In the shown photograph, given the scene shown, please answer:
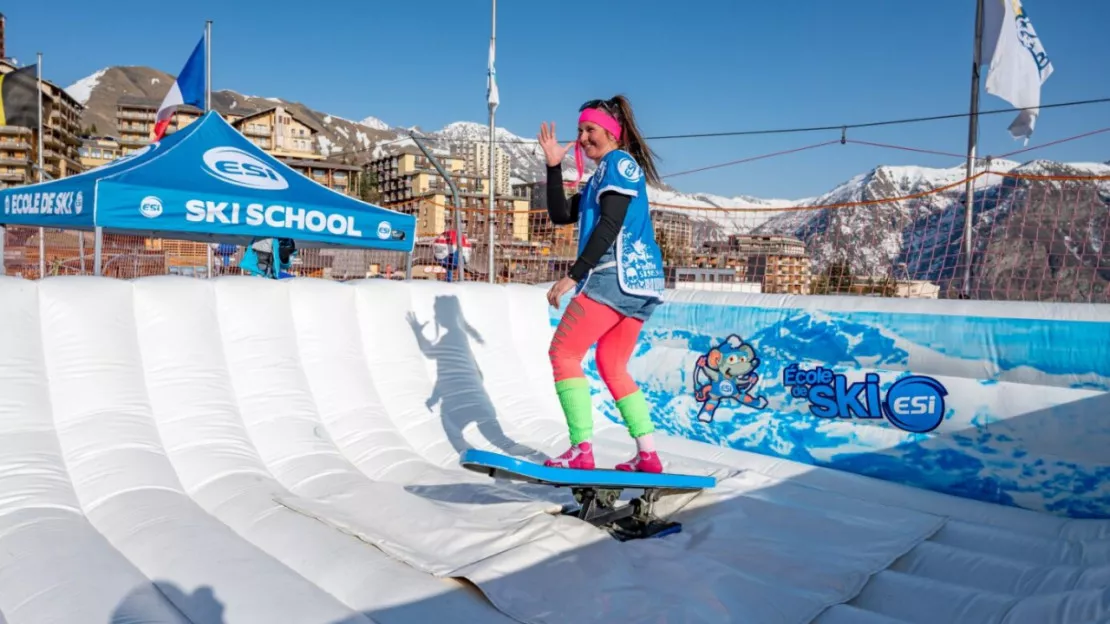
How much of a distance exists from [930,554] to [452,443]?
7.24 ft

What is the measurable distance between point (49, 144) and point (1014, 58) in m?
61.7

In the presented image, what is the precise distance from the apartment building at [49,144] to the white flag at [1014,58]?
4748 cm

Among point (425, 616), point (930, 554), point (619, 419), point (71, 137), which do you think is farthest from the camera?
point (71, 137)

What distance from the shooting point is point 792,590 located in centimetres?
215

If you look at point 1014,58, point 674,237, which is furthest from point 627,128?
point 674,237

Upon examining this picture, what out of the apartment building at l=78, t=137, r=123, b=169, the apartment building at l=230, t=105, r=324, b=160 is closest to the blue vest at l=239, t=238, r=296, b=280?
the apartment building at l=230, t=105, r=324, b=160

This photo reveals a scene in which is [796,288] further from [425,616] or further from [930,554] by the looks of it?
[425,616]

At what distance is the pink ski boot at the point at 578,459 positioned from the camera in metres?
2.81

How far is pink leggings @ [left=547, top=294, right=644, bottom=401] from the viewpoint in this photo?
281cm

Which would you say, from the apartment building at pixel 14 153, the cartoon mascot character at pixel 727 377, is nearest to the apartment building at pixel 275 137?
the apartment building at pixel 14 153

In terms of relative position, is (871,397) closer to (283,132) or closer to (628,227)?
(628,227)

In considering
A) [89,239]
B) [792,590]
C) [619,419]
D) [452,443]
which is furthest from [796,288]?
[89,239]

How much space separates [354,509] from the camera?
275cm

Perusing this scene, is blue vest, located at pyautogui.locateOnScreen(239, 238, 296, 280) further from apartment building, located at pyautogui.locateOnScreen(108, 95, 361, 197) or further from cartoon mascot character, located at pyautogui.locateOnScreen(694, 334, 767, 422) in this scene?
apartment building, located at pyautogui.locateOnScreen(108, 95, 361, 197)
